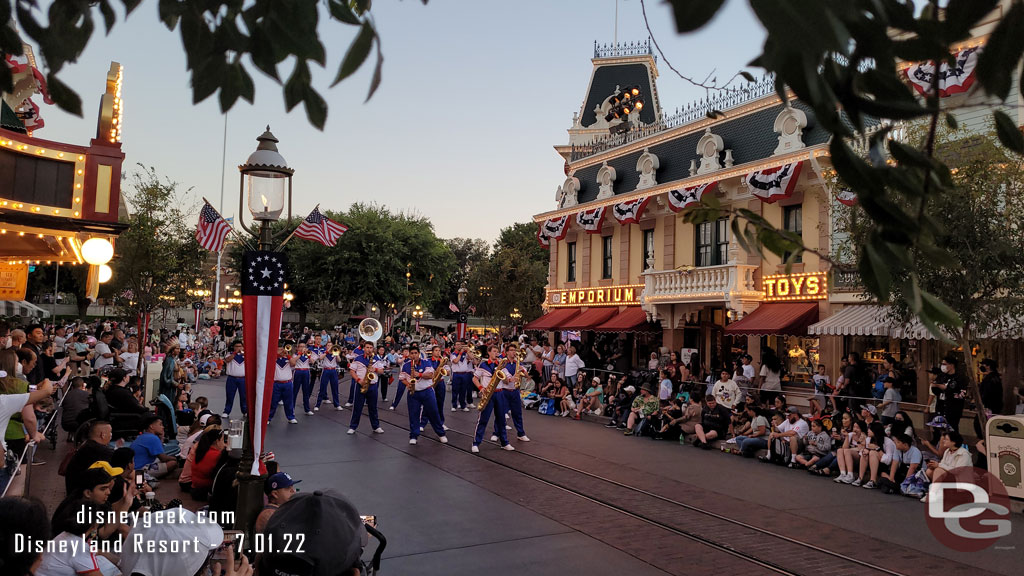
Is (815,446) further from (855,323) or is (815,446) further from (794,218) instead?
(794,218)

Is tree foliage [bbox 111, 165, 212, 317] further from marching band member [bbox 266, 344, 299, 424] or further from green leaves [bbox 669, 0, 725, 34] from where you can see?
green leaves [bbox 669, 0, 725, 34]

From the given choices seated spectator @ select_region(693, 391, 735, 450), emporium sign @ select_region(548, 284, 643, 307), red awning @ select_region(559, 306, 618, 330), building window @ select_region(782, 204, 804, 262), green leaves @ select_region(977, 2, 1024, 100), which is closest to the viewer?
green leaves @ select_region(977, 2, 1024, 100)

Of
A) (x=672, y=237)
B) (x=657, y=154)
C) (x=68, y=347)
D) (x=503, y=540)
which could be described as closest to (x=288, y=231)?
(x=503, y=540)

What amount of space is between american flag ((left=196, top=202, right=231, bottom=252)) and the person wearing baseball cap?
27.9 feet

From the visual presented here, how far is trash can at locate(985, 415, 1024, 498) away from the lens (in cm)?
963

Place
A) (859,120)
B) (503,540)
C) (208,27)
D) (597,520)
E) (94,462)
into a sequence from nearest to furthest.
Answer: (859,120), (208,27), (94,462), (503,540), (597,520)

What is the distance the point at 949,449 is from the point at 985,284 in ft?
9.08

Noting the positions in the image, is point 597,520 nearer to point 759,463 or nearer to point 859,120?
point 759,463

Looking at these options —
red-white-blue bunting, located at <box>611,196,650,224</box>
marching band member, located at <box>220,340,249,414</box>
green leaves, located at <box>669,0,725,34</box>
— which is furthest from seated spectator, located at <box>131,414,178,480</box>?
red-white-blue bunting, located at <box>611,196,650,224</box>

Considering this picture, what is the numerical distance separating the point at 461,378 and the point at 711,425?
25.5 feet

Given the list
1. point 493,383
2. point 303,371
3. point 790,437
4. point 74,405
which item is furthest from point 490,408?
point 303,371

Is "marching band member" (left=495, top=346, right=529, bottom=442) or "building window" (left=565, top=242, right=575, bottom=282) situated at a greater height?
"building window" (left=565, top=242, right=575, bottom=282)

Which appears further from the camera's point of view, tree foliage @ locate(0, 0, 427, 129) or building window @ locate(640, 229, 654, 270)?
building window @ locate(640, 229, 654, 270)

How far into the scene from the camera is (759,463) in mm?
12836
